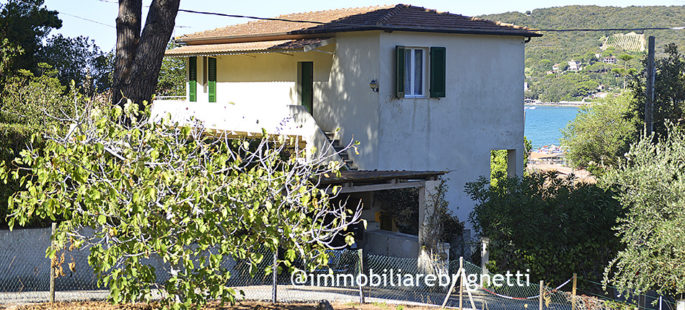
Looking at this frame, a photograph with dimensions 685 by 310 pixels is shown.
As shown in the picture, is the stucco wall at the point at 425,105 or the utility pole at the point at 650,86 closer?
the stucco wall at the point at 425,105

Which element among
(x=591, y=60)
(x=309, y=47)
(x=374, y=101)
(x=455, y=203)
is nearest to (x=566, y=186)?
(x=455, y=203)

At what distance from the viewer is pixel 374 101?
2048 centimetres

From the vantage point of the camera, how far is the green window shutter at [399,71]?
797 inches

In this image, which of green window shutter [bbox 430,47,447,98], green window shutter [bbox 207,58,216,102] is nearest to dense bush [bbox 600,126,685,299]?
green window shutter [bbox 430,47,447,98]

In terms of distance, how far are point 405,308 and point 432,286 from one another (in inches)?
168

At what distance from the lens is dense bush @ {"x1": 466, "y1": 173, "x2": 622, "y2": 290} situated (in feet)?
59.8

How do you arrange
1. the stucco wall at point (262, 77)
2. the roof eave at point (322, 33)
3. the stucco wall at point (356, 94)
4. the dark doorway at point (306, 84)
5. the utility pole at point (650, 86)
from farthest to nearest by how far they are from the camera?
1. the dark doorway at point (306, 84)
2. the stucco wall at point (262, 77)
3. the utility pole at point (650, 86)
4. the stucco wall at point (356, 94)
5. the roof eave at point (322, 33)

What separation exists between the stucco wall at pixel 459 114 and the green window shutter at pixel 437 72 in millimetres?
265

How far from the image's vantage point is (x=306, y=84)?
23.2 m

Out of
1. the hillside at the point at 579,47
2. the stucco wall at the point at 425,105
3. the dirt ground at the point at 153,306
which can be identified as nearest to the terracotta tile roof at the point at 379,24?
the stucco wall at the point at 425,105

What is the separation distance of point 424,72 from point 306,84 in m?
3.91

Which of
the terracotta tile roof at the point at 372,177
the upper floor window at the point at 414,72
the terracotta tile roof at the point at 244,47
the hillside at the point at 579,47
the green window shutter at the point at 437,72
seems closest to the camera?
the terracotta tile roof at the point at 372,177

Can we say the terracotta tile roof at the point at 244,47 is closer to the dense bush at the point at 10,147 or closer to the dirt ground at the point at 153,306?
the dense bush at the point at 10,147

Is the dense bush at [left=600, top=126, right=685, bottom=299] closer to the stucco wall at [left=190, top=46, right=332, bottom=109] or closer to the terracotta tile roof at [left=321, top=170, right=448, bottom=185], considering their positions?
the terracotta tile roof at [left=321, top=170, right=448, bottom=185]
